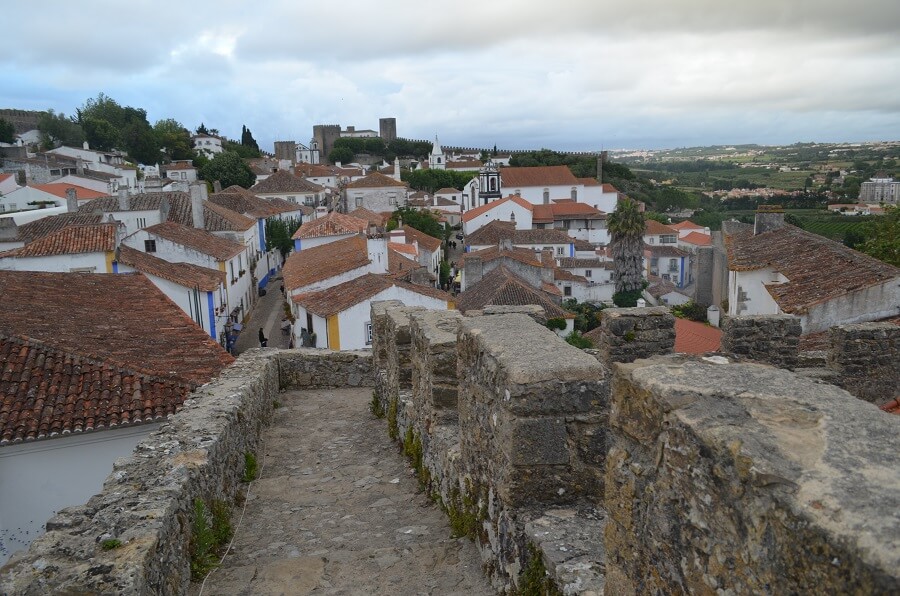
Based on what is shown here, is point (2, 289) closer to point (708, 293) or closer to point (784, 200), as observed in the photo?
point (708, 293)

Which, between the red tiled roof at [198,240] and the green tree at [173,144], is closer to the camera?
the red tiled roof at [198,240]

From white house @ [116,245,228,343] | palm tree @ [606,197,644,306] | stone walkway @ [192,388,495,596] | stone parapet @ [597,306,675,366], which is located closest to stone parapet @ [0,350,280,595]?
stone walkway @ [192,388,495,596]

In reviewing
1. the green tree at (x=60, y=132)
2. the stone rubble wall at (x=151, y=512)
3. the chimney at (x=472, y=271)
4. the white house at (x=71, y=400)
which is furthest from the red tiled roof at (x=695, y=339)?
the green tree at (x=60, y=132)

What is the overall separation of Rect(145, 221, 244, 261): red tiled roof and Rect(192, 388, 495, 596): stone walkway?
20.2m

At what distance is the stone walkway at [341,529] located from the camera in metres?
4.73

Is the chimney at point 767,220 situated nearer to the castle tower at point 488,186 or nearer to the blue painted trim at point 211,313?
the blue painted trim at point 211,313

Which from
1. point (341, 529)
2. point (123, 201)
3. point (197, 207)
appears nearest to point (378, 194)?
point (197, 207)

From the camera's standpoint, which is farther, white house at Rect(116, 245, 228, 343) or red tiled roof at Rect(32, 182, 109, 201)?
red tiled roof at Rect(32, 182, 109, 201)

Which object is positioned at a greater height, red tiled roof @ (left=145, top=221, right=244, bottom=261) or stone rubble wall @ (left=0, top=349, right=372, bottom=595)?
stone rubble wall @ (left=0, top=349, right=372, bottom=595)

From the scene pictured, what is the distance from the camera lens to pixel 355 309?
816 inches

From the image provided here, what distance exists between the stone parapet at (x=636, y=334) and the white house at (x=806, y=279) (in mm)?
4837

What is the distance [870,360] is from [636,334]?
7.45 ft

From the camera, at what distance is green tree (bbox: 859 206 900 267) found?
24.6m

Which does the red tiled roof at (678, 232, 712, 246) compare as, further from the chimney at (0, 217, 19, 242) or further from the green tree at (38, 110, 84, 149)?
the green tree at (38, 110, 84, 149)
